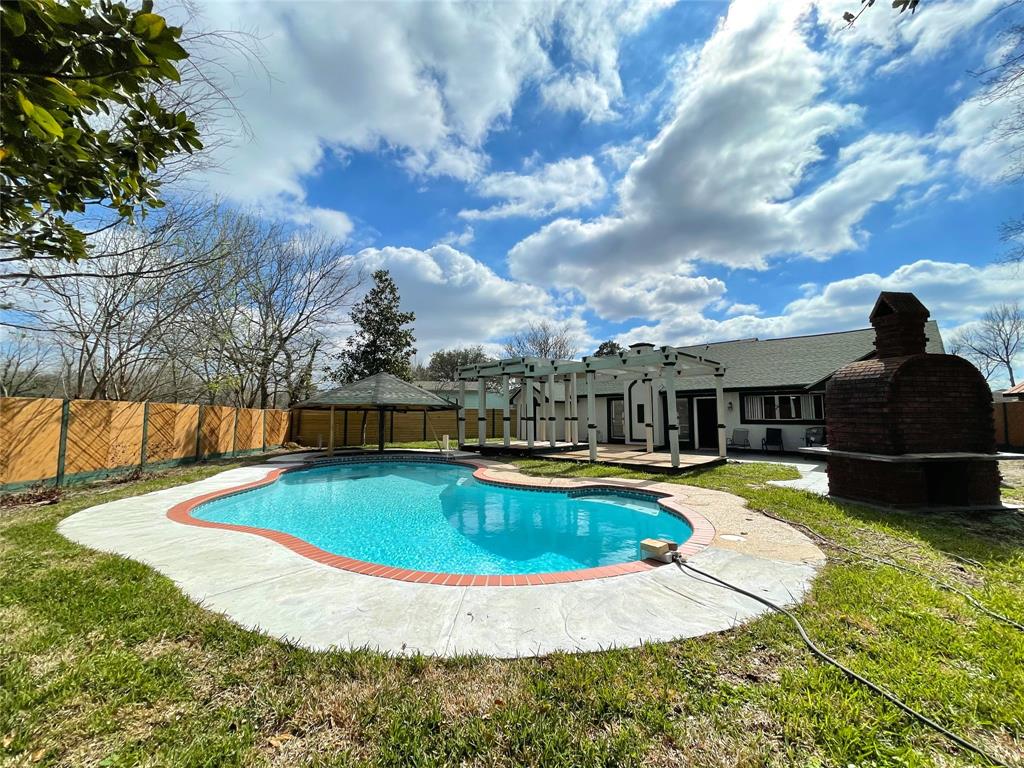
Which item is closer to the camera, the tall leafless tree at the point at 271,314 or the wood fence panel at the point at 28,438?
the wood fence panel at the point at 28,438

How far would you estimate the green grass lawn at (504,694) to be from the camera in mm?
2068

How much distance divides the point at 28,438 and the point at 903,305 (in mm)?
19077

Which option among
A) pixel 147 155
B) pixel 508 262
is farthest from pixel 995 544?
pixel 508 262

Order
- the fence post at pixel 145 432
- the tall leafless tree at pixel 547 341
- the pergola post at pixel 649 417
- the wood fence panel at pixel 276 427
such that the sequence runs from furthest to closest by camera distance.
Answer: the tall leafless tree at pixel 547 341 → the wood fence panel at pixel 276 427 → the pergola post at pixel 649 417 → the fence post at pixel 145 432

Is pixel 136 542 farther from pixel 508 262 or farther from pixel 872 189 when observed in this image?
pixel 508 262

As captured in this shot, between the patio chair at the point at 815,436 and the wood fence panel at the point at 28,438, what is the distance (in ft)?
76.0

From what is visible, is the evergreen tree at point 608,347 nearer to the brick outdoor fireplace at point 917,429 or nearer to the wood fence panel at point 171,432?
the brick outdoor fireplace at point 917,429

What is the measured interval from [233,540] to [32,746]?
4.13 meters

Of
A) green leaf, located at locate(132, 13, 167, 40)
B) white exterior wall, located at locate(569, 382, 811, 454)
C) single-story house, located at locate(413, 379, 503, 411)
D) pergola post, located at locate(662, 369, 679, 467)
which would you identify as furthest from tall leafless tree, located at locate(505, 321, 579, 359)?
green leaf, located at locate(132, 13, 167, 40)

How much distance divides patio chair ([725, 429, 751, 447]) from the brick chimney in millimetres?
9880

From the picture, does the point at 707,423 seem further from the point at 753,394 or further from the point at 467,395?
the point at 467,395

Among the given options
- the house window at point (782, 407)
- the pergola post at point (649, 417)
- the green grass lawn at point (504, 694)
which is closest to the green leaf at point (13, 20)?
the green grass lawn at point (504, 694)

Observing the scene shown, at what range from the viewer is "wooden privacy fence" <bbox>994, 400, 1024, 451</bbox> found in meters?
15.9

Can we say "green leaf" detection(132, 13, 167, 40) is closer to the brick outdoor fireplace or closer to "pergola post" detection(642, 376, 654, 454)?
the brick outdoor fireplace
